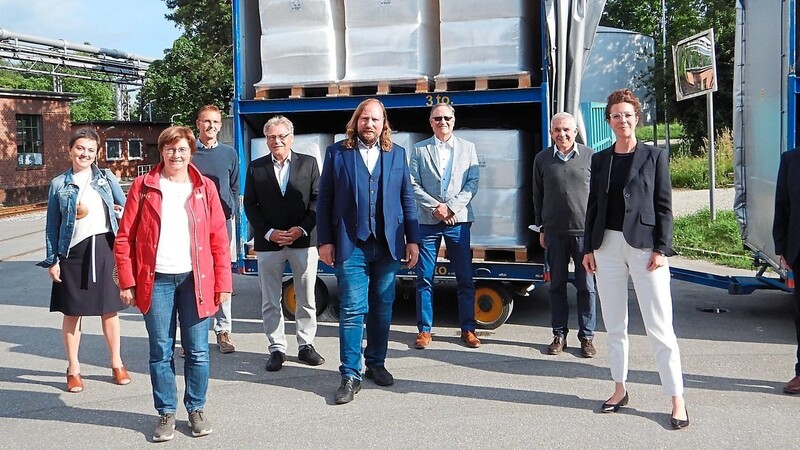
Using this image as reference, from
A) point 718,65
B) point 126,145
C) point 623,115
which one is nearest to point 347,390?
point 623,115

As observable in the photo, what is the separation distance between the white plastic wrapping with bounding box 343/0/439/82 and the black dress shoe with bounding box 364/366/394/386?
283 cm

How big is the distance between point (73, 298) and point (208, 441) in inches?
69.4

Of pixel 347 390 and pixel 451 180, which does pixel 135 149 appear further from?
pixel 347 390

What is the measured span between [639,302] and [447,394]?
4.73 ft

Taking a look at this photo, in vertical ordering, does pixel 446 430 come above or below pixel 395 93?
below

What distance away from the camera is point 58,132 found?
31125 mm

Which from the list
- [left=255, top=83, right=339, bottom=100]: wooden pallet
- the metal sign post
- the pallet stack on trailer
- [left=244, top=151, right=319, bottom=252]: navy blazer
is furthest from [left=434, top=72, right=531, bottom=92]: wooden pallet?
the metal sign post

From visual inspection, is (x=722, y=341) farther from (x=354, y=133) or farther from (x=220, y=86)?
(x=220, y=86)

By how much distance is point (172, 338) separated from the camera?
175 inches

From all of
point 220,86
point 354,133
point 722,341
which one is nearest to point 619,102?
point 354,133

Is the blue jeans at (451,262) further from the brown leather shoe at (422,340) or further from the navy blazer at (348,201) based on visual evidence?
the navy blazer at (348,201)

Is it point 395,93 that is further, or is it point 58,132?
point 58,132

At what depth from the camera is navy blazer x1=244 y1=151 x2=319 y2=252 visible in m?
5.82

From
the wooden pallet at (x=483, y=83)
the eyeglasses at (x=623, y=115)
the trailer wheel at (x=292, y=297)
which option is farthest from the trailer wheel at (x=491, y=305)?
the eyeglasses at (x=623, y=115)
